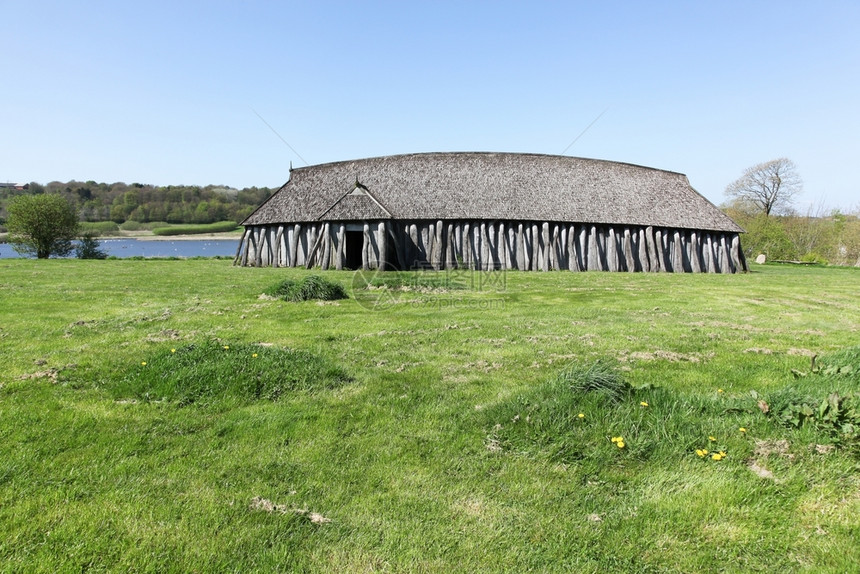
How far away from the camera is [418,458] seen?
394cm

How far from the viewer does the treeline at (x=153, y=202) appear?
123 metres

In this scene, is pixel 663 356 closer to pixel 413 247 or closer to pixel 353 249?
pixel 413 247

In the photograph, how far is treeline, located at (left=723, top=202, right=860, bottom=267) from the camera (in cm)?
4719

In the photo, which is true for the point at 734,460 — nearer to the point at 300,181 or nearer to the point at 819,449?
the point at 819,449

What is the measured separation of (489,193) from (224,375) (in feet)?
77.3

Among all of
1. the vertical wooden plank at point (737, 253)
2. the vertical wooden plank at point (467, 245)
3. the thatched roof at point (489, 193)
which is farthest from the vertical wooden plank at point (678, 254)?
the vertical wooden plank at point (467, 245)

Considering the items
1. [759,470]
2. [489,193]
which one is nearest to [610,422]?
[759,470]

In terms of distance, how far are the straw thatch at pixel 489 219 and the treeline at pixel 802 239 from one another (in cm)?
2427

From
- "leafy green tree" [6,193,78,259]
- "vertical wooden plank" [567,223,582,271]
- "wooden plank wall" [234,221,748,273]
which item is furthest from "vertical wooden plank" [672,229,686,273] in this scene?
"leafy green tree" [6,193,78,259]

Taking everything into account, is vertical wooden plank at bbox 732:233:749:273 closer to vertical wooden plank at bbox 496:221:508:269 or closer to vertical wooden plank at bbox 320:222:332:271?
vertical wooden plank at bbox 496:221:508:269

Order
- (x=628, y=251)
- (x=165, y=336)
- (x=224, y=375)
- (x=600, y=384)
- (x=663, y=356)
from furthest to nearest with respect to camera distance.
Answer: (x=628, y=251) → (x=165, y=336) → (x=663, y=356) → (x=224, y=375) → (x=600, y=384)

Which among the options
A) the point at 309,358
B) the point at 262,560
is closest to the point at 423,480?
the point at 262,560

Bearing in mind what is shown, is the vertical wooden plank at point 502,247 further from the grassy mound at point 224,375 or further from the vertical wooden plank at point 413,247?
the grassy mound at point 224,375

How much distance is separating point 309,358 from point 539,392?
10.3 ft
